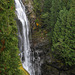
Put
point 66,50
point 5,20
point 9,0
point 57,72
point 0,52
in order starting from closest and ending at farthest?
1. point 0,52
2. point 5,20
3. point 9,0
4. point 66,50
5. point 57,72

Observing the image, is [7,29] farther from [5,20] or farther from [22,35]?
[22,35]

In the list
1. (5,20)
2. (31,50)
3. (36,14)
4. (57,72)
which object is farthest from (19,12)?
(57,72)

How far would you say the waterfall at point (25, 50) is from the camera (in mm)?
14376

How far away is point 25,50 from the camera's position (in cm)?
1519

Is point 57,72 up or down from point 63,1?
down

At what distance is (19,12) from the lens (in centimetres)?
1527

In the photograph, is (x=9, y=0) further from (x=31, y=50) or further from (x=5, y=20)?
(x=31, y=50)

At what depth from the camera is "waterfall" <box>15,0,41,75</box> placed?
47.2 feet

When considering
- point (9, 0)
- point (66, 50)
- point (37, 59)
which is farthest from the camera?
point (37, 59)

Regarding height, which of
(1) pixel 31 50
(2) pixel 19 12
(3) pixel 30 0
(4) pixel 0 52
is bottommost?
(1) pixel 31 50

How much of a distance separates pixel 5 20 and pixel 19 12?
1161cm

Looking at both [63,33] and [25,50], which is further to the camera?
[25,50]

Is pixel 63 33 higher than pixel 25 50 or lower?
higher

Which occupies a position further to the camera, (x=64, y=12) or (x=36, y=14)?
(x=36, y=14)
